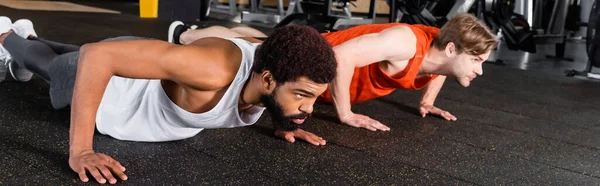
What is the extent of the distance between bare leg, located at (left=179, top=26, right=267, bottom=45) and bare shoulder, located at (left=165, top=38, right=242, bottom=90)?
26.5 inches

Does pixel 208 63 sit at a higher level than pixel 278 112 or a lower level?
higher

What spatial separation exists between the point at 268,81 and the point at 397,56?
78cm

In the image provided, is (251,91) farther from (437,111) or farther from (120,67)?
(437,111)

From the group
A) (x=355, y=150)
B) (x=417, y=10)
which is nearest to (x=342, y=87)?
(x=355, y=150)

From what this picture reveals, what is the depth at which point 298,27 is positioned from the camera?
1433 mm

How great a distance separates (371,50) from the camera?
203cm

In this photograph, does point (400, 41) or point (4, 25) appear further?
point (4, 25)

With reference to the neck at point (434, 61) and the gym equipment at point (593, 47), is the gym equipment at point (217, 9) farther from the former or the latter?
the neck at point (434, 61)

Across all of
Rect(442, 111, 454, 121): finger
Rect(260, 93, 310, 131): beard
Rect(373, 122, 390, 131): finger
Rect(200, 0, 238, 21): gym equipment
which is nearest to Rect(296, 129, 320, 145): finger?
Rect(373, 122, 390, 131): finger

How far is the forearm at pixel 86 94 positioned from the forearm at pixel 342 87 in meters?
0.88

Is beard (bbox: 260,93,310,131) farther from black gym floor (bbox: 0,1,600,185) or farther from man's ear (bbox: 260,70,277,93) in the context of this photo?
black gym floor (bbox: 0,1,600,185)

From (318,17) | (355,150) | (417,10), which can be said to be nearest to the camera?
(355,150)

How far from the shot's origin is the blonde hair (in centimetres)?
206

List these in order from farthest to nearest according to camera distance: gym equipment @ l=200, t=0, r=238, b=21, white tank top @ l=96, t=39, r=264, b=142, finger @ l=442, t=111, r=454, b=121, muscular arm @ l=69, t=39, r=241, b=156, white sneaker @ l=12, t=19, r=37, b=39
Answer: gym equipment @ l=200, t=0, r=238, b=21 < finger @ l=442, t=111, r=454, b=121 < white sneaker @ l=12, t=19, r=37, b=39 < white tank top @ l=96, t=39, r=264, b=142 < muscular arm @ l=69, t=39, r=241, b=156
